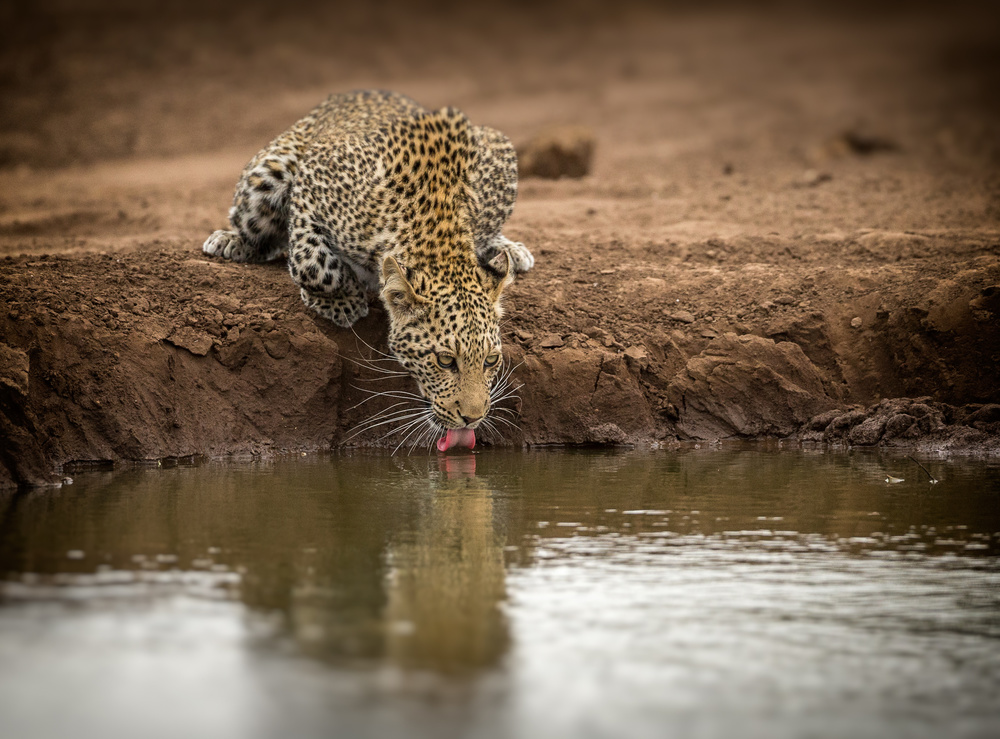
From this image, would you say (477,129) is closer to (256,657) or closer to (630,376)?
(630,376)

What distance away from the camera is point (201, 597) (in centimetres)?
495

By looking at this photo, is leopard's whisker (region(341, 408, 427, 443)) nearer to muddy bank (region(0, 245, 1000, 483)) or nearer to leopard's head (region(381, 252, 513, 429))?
muddy bank (region(0, 245, 1000, 483))

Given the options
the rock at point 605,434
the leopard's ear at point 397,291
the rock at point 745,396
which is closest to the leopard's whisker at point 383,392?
the leopard's ear at point 397,291

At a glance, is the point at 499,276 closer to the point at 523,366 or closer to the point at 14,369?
the point at 523,366

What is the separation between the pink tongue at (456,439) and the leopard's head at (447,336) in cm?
21

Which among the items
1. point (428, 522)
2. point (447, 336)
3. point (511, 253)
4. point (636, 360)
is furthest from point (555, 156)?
point (428, 522)

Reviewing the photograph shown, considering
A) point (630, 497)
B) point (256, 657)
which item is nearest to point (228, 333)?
point (630, 497)

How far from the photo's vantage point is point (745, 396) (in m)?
9.62

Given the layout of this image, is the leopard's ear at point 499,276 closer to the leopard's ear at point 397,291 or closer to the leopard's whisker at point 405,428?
the leopard's ear at point 397,291

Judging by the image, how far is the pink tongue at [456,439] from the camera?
8633 mm

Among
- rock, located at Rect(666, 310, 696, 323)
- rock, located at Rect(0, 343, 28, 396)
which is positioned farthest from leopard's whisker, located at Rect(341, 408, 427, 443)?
rock, located at Rect(0, 343, 28, 396)

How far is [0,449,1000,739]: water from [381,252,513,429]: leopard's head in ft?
2.83

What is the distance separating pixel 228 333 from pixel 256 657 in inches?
210

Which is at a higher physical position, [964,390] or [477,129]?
[477,129]
